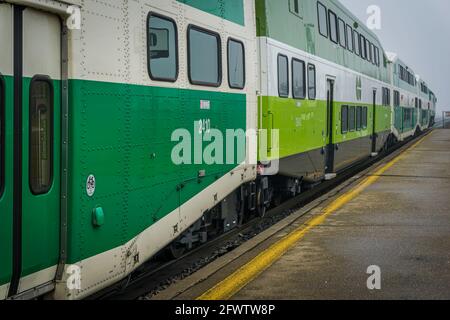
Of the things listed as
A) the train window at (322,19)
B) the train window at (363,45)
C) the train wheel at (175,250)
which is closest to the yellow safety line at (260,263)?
the train wheel at (175,250)

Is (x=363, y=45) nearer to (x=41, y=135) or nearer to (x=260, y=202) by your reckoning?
(x=260, y=202)

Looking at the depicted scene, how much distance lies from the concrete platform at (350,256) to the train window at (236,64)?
2016 mm

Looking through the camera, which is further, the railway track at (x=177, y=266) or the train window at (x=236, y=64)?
the train window at (x=236, y=64)

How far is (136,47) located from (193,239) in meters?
2.81

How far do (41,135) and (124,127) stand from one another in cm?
96

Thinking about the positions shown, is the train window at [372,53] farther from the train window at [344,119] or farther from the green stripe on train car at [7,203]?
the green stripe on train car at [7,203]

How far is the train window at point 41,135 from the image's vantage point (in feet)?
13.5

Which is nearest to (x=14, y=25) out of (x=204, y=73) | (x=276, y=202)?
(x=204, y=73)

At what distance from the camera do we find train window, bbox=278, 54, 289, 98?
31.8 feet

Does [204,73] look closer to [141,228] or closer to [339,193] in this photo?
[141,228]

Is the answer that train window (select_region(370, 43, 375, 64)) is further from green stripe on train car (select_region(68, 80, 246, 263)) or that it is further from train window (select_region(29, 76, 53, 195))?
train window (select_region(29, 76, 53, 195))

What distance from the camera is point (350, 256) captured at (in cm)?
680

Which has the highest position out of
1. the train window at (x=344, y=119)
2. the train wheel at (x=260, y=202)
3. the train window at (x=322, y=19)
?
the train window at (x=322, y=19)

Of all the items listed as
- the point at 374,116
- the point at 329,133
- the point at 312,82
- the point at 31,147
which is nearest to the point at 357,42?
the point at 374,116
